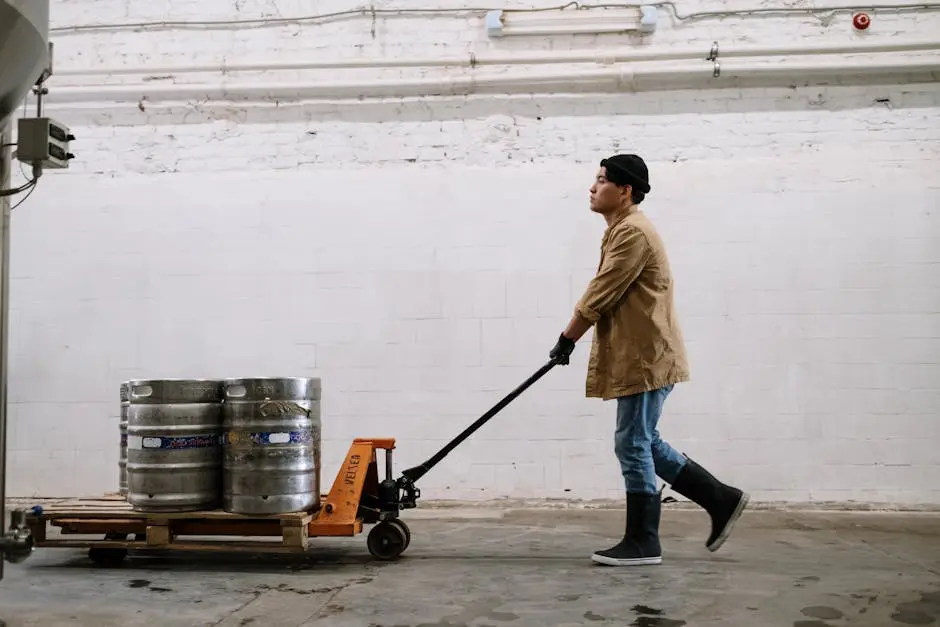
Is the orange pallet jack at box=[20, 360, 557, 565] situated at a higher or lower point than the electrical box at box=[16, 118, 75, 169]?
lower

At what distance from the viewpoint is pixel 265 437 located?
2840 mm

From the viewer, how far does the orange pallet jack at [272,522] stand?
2.87 m

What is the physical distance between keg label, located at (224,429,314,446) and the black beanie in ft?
4.80

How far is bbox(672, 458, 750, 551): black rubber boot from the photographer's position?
2.96 metres

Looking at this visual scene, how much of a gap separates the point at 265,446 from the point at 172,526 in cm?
46

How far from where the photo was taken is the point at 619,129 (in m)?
4.70

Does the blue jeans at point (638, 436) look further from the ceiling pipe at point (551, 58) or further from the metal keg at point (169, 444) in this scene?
the ceiling pipe at point (551, 58)

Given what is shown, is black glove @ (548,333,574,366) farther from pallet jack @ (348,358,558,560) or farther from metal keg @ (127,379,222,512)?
metal keg @ (127,379,222,512)

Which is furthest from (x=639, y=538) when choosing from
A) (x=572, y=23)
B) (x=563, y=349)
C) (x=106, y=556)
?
(x=572, y=23)

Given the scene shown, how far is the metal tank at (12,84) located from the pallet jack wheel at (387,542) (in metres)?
1.19

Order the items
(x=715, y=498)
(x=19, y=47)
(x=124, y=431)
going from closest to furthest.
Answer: (x=19, y=47) → (x=715, y=498) → (x=124, y=431)

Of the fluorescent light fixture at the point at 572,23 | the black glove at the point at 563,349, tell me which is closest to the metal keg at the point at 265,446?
the black glove at the point at 563,349

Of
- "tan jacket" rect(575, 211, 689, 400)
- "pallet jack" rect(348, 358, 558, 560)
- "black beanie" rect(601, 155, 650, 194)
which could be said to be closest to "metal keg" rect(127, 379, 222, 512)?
"pallet jack" rect(348, 358, 558, 560)

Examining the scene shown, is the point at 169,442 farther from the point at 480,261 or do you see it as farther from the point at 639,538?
the point at 480,261
